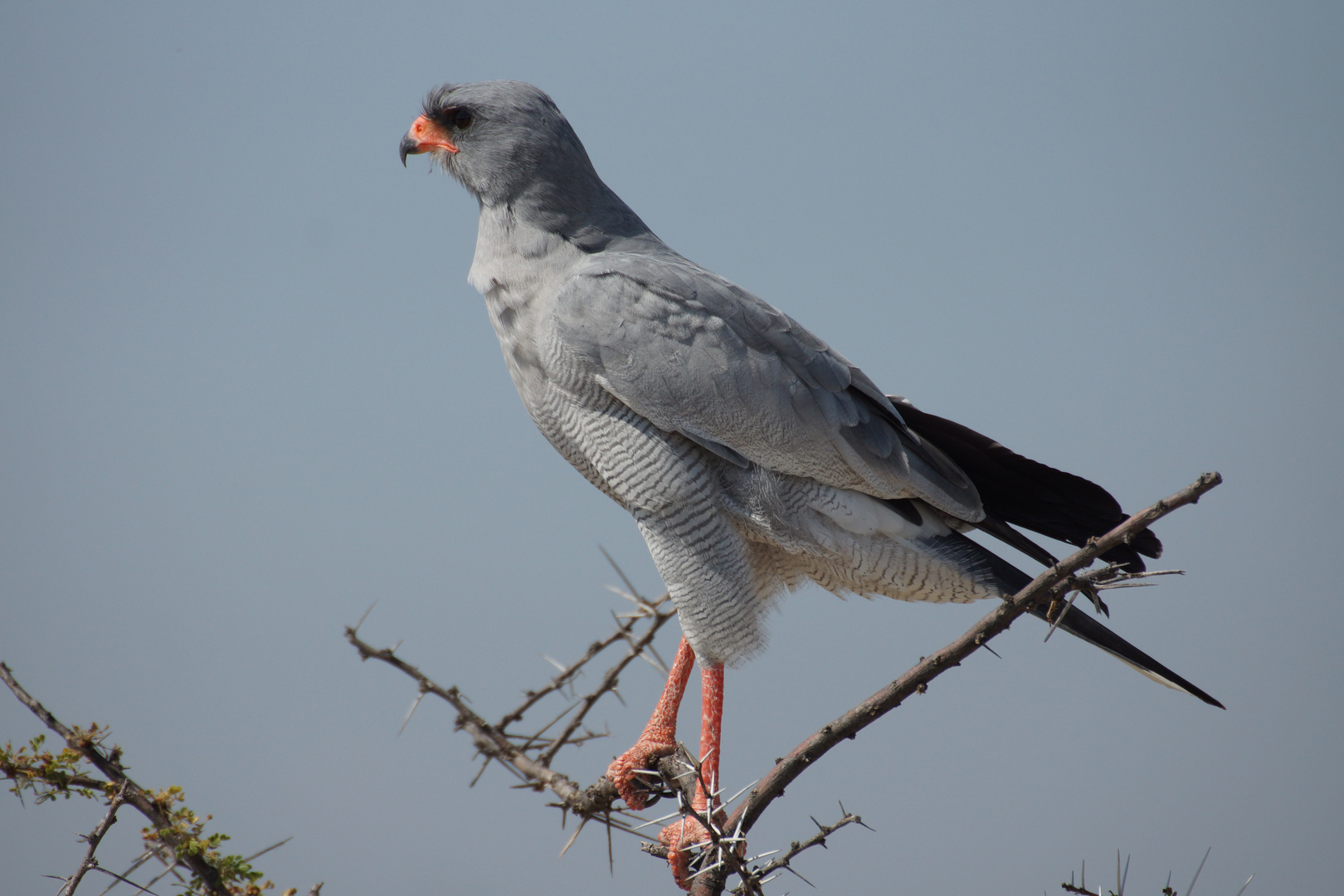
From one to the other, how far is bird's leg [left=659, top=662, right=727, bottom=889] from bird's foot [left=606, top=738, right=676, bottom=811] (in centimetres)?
10

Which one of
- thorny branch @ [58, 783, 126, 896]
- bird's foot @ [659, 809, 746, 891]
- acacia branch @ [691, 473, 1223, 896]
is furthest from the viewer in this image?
bird's foot @ [659, 809, 746, 891]

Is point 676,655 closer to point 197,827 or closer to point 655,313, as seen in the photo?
point 655,313

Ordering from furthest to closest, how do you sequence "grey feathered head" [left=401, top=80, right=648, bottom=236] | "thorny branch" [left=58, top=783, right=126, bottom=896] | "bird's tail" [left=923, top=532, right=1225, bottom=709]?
"grey feathered head" [left=401, top=80, right=648, bottom=236], "bird's tail" [left=923, top=532, right=1225, bottom=709], "thorny branch" [left=58, top=783, right=126, bottom=896]

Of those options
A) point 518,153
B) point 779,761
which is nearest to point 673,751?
point 779,761

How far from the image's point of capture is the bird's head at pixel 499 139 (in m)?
2.83

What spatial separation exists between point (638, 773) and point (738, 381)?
1.10m

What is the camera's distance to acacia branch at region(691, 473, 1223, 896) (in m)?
1.58

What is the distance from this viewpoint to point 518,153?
2.82 m

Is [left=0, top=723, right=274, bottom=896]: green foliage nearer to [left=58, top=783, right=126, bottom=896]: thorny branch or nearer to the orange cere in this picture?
[left=58, top=783, right=126, bottom=896]: thorny branch

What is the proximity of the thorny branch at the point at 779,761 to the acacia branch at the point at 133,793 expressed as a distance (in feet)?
1.87

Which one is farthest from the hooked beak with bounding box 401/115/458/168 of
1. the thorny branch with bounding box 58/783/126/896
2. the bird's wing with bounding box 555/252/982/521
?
the thorny branch with bounding box 58/783/126/896

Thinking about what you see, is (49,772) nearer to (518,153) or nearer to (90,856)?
(90,856)

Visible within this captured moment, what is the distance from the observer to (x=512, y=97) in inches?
113

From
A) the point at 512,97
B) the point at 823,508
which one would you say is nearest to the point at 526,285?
the point at 512,97
